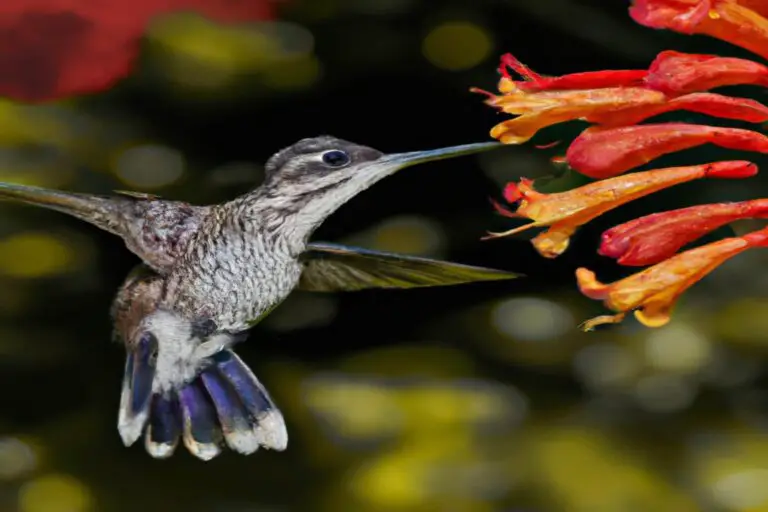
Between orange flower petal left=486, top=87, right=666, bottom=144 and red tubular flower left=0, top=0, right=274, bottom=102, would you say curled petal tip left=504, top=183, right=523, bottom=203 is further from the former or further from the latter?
red tubular flower left=0, top=0, right=274, bottom=102

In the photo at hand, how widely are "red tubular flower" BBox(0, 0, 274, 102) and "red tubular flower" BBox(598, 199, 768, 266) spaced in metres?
0.31

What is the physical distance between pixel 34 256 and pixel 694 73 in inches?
15.1

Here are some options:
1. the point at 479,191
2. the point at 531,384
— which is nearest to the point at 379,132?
the point at 479,191

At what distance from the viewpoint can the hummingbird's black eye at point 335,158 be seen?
1.64ft

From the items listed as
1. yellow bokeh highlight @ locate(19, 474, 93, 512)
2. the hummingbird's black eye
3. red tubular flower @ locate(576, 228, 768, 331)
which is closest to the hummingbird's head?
the hummingbird's black eye

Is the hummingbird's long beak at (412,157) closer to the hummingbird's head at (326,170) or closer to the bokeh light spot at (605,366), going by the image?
the hummingbird's head at (326,170)

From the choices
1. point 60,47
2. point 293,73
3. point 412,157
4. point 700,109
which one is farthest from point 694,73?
point 60,47

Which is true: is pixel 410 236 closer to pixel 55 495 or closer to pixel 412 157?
pixel 412 157

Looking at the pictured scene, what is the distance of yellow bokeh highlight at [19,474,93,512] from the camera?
21.9 inches

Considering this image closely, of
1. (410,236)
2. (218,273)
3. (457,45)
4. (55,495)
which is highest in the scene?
(457,45)

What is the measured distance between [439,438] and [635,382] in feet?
0.42

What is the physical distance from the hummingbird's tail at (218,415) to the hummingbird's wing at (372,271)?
69mm

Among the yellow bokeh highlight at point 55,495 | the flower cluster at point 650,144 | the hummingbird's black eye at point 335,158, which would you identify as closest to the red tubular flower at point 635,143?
the flower cluster at point 650,144

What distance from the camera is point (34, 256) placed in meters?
0.59
